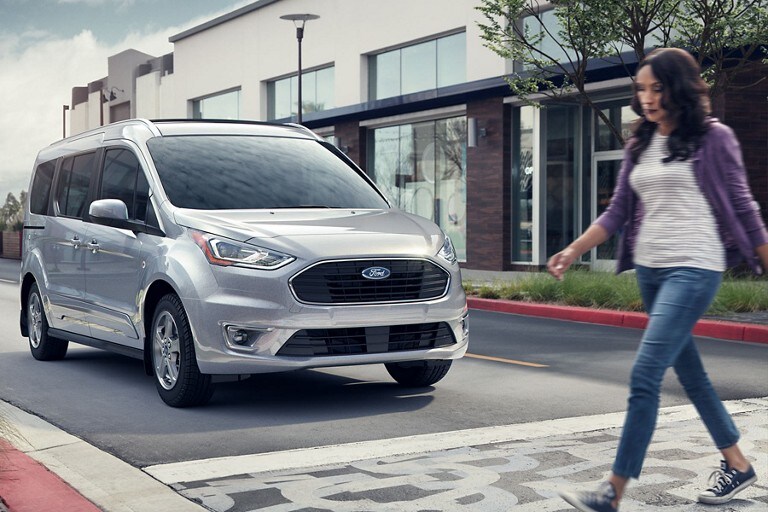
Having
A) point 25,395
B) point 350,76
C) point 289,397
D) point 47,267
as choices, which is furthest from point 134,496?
point 350,76

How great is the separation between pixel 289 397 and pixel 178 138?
2.22m

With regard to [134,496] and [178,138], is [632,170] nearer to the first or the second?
[134,496]

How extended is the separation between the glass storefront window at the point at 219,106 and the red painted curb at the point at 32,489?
3355cm

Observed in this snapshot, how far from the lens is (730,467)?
4.84 m

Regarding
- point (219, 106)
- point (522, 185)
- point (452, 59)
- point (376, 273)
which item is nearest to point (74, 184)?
point (376, 273)

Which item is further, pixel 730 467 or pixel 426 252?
pixel 426 252

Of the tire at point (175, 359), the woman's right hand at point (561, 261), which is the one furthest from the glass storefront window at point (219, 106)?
the woman's right hand at point (561, 261)

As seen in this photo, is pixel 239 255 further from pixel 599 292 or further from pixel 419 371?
pixel 599 292

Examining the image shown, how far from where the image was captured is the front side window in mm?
27594

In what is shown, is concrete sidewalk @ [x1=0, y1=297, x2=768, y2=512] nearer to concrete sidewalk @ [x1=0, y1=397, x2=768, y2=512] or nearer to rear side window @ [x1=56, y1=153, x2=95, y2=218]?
concrete sidewalk @ [x1=0, y1=397, x2=768, y2=512]

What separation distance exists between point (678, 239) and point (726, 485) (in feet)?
3.63

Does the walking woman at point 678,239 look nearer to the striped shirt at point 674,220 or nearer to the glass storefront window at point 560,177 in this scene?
the striped shirt at point 674,220

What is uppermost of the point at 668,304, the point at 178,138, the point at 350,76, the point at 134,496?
the point at 350,76

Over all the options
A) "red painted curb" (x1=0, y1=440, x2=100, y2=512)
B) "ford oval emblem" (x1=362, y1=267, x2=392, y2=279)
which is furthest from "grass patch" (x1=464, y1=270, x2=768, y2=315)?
"red painted curb" (x1=0, y1=440, x2=100, y2=512)
